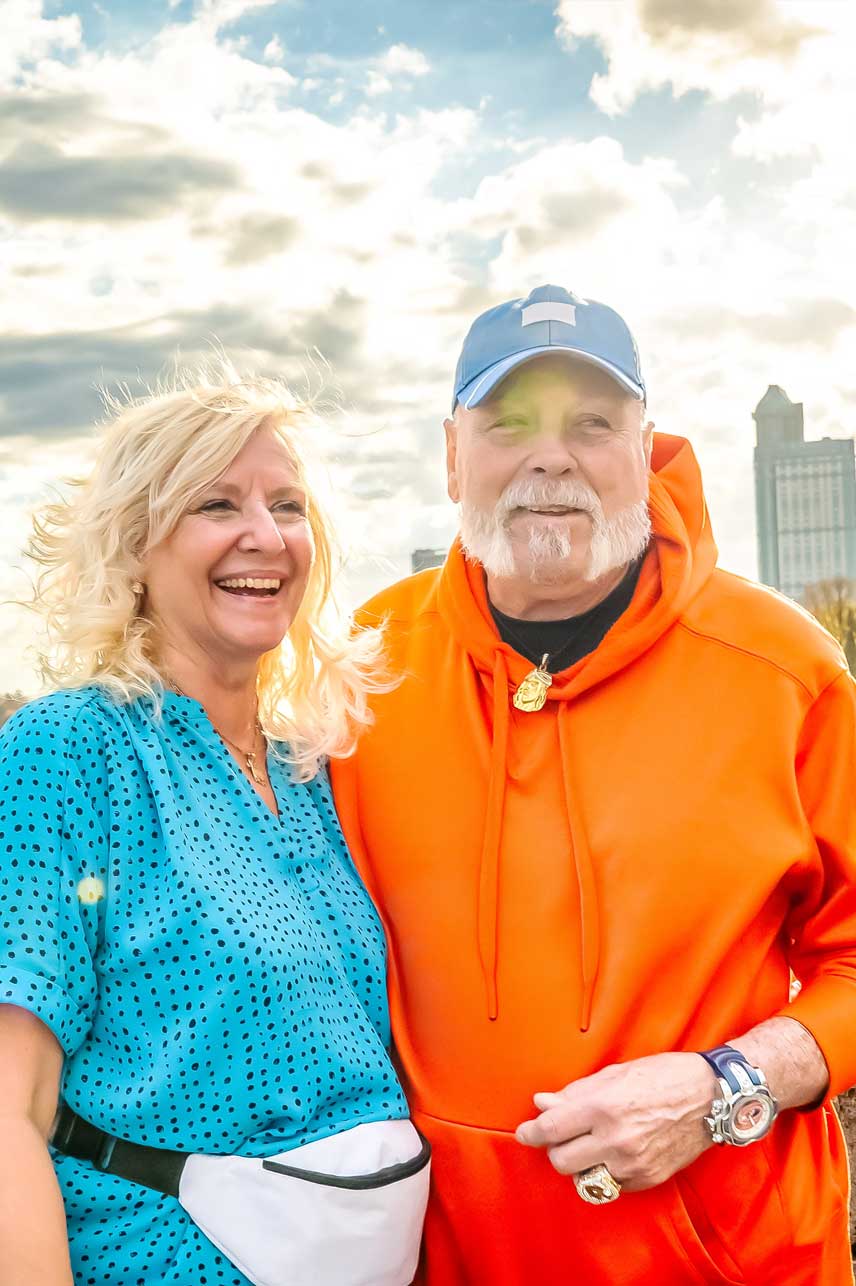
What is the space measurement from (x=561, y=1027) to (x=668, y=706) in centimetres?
68

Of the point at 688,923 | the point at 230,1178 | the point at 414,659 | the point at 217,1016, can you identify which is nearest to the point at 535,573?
the point at 414,659

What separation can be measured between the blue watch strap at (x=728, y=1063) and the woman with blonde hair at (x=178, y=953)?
58cm

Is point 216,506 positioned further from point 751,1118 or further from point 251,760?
point 751,1118

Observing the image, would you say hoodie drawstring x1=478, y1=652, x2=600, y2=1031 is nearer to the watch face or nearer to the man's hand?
the man's hand

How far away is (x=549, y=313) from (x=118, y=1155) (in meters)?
1.97

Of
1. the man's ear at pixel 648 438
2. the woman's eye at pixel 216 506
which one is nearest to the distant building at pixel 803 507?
the man's ear at pixel 648 438

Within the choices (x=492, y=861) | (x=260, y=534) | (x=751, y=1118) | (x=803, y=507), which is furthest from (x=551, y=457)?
(x=803, y=507)

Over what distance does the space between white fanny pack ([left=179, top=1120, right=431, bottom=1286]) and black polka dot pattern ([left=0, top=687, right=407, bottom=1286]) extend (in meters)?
0.03

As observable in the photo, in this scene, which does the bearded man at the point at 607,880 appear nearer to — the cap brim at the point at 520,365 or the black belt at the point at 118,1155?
the cap brim at the point at 520,365

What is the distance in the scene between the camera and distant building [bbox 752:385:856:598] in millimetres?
136625

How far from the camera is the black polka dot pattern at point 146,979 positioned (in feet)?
6.73

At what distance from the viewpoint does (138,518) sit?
2.45 m

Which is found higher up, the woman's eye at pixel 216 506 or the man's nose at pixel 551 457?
the man's nose at pixel 551 457

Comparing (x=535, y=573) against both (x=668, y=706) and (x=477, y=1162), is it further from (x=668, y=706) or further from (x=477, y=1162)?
(x=477, y=1162)
